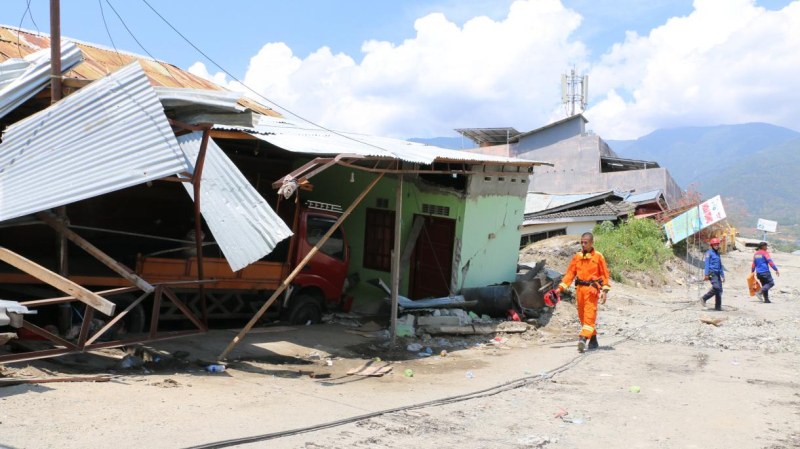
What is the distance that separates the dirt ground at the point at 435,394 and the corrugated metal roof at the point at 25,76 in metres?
2.94

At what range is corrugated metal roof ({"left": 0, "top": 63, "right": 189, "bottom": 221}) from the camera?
6.31m

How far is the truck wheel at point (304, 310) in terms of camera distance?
10.9m

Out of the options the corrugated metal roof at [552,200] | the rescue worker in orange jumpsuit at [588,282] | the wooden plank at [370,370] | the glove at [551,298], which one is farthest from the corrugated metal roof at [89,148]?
the corrugated metal roof at [552,200]

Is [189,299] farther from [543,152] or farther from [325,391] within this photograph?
[543,152]

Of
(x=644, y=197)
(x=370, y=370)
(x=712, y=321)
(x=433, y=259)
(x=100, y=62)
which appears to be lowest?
(x=370, y=370)

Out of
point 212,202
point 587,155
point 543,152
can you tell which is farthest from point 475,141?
point 212,202

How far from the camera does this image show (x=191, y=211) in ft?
41.6

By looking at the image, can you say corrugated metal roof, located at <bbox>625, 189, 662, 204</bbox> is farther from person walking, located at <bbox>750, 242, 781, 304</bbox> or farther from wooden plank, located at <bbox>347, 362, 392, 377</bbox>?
wooden plank, located at <bbox>347, 362, 392, 377</bbox>

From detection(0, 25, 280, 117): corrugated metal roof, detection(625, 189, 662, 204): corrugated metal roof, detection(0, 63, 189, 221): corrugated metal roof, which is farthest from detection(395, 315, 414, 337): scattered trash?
detection(625, 189, 662, 204): corrugated metal roof

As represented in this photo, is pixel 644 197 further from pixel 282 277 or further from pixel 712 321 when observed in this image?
pixel 282 277

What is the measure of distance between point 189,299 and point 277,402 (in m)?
3.91

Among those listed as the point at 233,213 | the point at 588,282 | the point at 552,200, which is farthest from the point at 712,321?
the point at 552,200

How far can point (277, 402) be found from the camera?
632 cm

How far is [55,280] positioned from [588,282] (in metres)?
6.77
